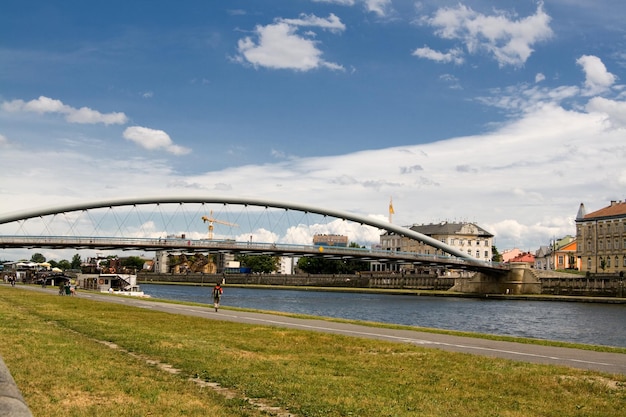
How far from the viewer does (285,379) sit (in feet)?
36.8

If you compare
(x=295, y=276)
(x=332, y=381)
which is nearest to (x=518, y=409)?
(x=332, y=381)

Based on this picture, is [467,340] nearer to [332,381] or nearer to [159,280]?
[332,381]

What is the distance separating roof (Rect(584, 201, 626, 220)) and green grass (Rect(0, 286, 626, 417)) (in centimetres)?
10411

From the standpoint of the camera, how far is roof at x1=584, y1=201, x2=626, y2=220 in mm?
110012

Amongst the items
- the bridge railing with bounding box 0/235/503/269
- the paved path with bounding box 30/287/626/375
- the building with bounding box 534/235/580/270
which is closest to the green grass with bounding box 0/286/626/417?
the paved path with bounding box 30/287/626/375

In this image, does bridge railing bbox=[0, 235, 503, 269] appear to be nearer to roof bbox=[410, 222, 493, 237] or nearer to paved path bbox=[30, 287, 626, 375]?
paved path bbox=[30, 287, 626, 375]

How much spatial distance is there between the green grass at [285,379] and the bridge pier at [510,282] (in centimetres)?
8652

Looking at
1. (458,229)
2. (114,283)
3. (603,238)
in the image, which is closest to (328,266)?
(458,229)

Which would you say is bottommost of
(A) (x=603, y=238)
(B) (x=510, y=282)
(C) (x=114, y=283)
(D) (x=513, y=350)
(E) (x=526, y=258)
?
(B) (x=510, y=282)

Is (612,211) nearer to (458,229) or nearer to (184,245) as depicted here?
(458,229)

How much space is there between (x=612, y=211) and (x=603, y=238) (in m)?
4.72

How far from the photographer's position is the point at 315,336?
19.0 metres

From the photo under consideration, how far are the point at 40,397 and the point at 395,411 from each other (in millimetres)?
4706

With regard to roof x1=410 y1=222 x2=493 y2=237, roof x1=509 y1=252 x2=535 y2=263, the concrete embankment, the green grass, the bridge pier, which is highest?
roof x1=410 y1=222 x2=493 y2=237
